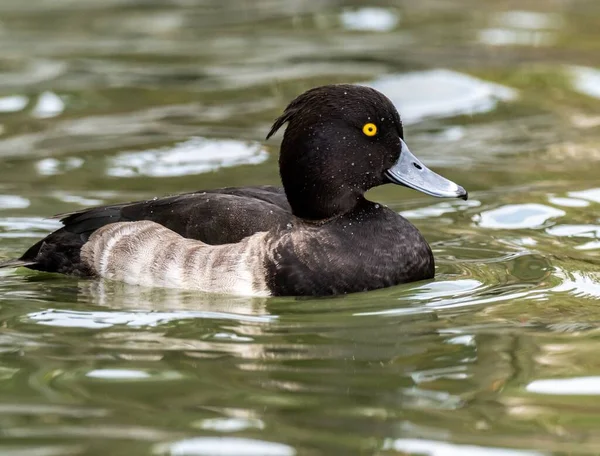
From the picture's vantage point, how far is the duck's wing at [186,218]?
618cm

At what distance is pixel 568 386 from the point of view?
4.62m

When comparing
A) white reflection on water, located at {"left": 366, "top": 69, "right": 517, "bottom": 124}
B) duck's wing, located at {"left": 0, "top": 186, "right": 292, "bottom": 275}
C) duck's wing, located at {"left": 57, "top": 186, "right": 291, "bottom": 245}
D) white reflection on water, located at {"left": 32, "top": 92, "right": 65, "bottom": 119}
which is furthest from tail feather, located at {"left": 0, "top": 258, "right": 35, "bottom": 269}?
white reflection on water, located at {"left": 366, "top": 69, "right": 517, "bottom": 124}

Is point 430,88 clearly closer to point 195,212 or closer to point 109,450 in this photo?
point 195,212

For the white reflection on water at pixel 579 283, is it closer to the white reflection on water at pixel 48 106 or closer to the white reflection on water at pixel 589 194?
the white reflection on water at pixel 589 194

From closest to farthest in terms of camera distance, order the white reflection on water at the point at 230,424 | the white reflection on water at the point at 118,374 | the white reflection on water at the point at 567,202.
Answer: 1. the white reflection on water at the point at 230,424
2. the white reflection on water at the point at 118,374
3. the white reflection on water at the point at 567,202

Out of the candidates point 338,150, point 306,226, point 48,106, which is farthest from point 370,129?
point 48,106

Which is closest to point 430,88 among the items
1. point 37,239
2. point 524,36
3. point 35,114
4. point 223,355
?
point 524,36

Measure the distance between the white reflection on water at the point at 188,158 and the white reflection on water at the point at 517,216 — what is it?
81.9 inches

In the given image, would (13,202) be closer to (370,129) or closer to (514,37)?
(370,129)

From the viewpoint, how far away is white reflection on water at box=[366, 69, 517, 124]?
10.8m

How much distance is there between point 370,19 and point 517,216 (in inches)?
259

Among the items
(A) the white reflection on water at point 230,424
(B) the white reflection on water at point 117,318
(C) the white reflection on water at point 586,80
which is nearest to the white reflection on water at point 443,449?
(A) the white reflection on water at point 230,424

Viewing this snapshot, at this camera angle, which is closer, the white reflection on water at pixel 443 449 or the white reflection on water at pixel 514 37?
the white reflection on water at pixel 443 449

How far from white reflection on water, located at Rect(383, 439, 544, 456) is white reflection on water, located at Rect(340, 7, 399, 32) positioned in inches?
394
